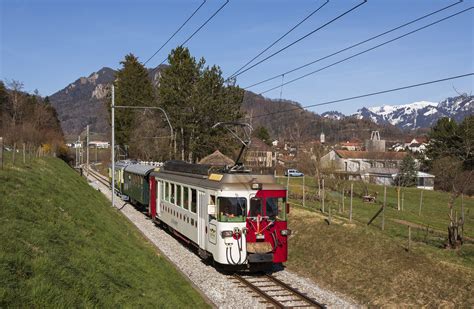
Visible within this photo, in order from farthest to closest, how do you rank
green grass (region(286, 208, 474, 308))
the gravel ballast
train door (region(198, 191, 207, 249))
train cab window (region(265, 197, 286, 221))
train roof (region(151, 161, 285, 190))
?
train door (region(198, 191, 207, 249))
train cab window (region(265, 197, 286, 221))
train roof (region(151, 161, 285, 190))
the gravel ballast
green grass (region(286, 208, 474, 308))

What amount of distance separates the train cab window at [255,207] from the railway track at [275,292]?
6.53 ft

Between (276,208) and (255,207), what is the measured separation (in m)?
0.73

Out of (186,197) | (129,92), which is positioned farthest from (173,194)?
(129,92)

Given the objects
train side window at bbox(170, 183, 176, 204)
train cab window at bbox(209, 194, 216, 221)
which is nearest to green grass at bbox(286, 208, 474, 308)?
train cab window at bbox(209, 194, 216, 221)

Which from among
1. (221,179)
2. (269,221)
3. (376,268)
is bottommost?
(376,268)

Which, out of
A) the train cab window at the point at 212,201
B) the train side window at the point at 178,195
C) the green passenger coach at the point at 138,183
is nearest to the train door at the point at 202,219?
the train cab window at the point at 212,201

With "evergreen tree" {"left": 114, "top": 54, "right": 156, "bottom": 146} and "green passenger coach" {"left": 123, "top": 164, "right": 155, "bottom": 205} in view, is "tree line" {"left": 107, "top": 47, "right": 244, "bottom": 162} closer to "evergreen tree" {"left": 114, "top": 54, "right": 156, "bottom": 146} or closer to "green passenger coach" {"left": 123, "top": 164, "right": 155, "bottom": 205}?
"green passenger coach" {"left": 123, "top": 164, "right": 155, "bottom": 205}

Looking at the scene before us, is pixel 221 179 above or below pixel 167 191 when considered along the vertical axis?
above

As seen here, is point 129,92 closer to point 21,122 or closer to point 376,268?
point 21,122

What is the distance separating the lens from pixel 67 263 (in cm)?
894

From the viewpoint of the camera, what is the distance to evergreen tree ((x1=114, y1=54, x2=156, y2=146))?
70.2 meters

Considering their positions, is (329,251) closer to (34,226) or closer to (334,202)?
(34,226)

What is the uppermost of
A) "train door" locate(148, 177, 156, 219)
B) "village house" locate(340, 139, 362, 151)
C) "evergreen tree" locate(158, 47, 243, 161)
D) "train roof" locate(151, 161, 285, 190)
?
"evergreen tree" locate(158, 47, 243, 161)

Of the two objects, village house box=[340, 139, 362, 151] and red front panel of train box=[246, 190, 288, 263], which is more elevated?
village house box=[340, 139, 362, 151]
